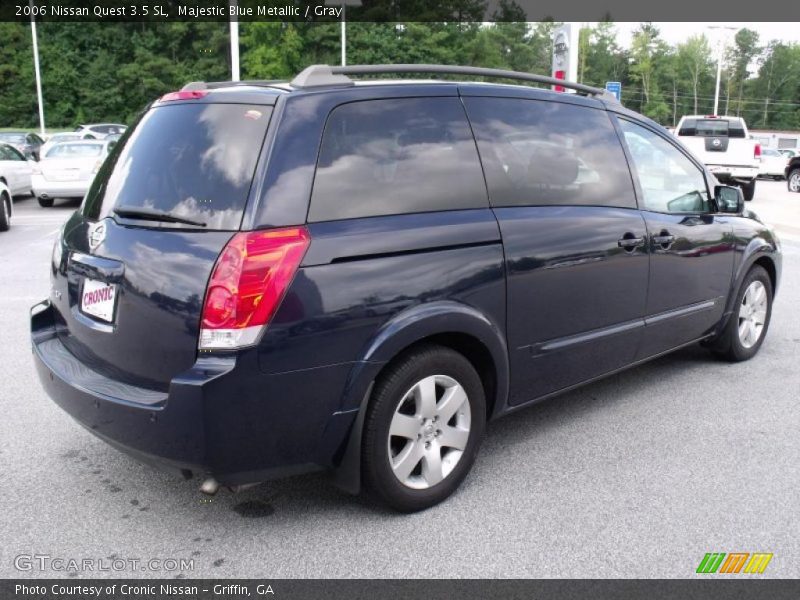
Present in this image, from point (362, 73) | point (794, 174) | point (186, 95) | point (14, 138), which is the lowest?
point (794, 174)

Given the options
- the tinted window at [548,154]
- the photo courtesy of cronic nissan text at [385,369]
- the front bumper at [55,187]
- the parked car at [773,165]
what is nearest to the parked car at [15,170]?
the front bumper at [55,187]

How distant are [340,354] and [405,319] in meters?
0.32

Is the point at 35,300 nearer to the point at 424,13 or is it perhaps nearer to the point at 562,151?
the point at 562,151

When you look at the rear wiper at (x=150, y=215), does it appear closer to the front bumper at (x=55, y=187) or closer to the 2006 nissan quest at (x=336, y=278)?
the 2006 nissan quest at (x=336, y=278)

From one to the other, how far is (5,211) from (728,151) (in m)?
16.7

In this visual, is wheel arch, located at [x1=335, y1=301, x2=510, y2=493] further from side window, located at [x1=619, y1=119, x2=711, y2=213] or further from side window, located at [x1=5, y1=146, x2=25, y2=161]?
side window, located at [x1=5, y1=146, x2=25, y2=161]

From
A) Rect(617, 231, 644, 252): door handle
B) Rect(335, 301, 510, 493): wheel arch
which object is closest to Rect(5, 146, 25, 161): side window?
Rect(617, 231, 644, 252): door handle

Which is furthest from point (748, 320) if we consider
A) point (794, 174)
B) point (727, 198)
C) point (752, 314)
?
point (794, 174)

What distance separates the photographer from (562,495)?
350cm

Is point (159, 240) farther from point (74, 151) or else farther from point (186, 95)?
point (74, 151)

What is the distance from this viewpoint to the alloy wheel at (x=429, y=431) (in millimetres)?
3238

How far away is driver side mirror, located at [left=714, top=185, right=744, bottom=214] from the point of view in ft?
16.9

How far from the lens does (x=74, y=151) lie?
16969mm

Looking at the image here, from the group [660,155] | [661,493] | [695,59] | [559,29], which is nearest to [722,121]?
[559,29]
